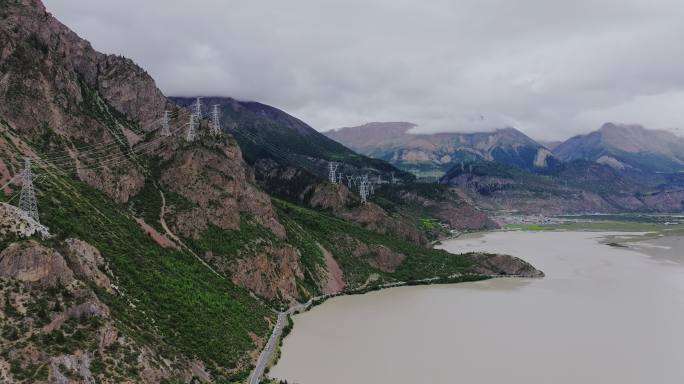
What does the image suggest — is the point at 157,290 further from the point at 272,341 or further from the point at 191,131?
the point at 191,131

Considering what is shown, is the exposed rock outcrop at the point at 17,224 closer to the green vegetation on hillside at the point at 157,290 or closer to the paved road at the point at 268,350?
the green vegetation on hillside at the point at 157,290

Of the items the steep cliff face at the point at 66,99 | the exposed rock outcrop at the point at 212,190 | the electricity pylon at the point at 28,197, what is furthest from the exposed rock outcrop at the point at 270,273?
the electricity pylon at the point at 28,197

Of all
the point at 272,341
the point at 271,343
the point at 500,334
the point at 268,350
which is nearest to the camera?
the point at 268,350

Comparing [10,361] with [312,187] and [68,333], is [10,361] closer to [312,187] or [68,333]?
[68,333]

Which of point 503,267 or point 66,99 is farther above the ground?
point 66,99

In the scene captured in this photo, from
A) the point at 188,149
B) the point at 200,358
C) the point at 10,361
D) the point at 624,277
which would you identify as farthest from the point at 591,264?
the point at 10,361

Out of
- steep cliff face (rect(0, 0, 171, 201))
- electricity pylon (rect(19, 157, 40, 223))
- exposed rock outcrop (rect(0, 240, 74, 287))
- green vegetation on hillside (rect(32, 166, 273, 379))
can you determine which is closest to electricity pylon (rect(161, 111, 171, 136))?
steep cliff face (rect(0, 0, 171, 201))

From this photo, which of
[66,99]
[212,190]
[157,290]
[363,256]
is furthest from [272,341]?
[66,99]

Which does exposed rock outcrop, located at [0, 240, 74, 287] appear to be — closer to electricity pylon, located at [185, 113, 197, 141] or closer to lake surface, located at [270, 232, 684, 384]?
lake surface, located at [270, 232, 684, 384]
